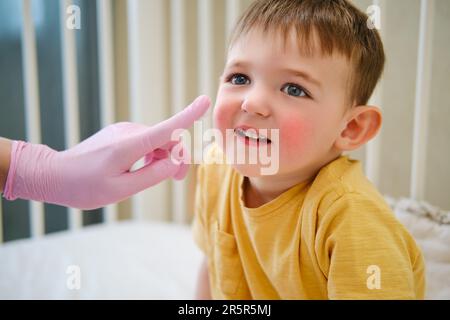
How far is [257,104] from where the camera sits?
1.78ft

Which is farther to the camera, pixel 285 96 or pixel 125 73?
pixel 125 73

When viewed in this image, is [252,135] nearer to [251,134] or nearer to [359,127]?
[251,134]

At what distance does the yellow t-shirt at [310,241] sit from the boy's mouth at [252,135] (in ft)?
0.40

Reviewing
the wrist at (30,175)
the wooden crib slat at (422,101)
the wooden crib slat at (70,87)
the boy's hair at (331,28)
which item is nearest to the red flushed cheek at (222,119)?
the boy's hair at (331,28)

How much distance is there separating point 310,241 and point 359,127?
189mm

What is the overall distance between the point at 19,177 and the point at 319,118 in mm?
443

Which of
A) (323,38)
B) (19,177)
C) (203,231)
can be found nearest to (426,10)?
(323,38)

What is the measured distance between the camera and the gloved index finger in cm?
58

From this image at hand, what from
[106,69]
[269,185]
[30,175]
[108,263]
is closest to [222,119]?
[269,185]

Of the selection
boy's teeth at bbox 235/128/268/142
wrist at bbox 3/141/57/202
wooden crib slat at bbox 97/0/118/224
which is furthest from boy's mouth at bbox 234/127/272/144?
wooden crib slat at bbox 97/0/118/224

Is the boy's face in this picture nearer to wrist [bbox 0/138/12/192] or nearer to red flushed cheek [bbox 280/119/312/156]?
red flushed cheek [bbox 280/119/312/156]

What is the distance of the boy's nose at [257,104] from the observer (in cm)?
Answer: 54

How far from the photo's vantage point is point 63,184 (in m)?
0.61
